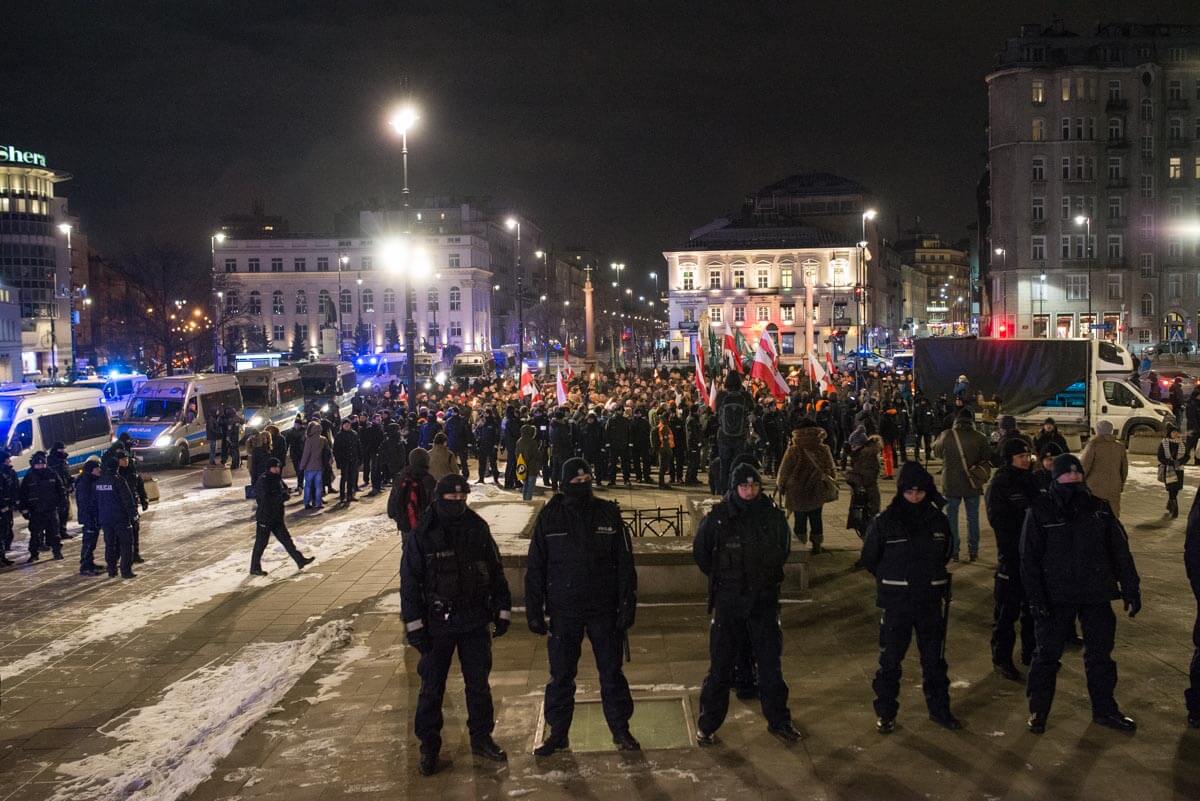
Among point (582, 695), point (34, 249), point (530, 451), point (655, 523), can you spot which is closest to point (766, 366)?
point (530, 451)

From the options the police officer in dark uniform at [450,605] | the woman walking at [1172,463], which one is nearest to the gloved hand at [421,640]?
the police officer in dark uniform at [450,605]

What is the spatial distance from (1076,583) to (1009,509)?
155 centimetres

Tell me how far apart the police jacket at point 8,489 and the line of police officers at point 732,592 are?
401 inches

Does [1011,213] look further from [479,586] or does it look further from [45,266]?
[45,266]

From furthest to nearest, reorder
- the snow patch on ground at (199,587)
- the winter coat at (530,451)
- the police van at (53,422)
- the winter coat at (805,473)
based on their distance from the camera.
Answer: the police van at (53,422) < the winter coat at (530,451) < the winter coat at (805,473) < the snow patch on ground at (199,587)

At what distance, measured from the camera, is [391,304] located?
106000 mm

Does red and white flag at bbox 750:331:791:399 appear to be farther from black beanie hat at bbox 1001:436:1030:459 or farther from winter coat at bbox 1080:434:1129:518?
black beanie hat at bbox 1001:436:1030:459

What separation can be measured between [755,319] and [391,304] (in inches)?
1474

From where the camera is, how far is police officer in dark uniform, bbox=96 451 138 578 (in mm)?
12195

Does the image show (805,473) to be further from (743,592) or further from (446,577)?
(446,577)

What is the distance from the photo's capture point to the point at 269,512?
11922 millimetres

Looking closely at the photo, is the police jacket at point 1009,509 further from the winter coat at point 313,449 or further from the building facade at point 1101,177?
the building facade at point 1101,177

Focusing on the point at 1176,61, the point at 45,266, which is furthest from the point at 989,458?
the point at 45,266

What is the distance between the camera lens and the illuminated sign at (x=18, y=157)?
92875 millimetres
